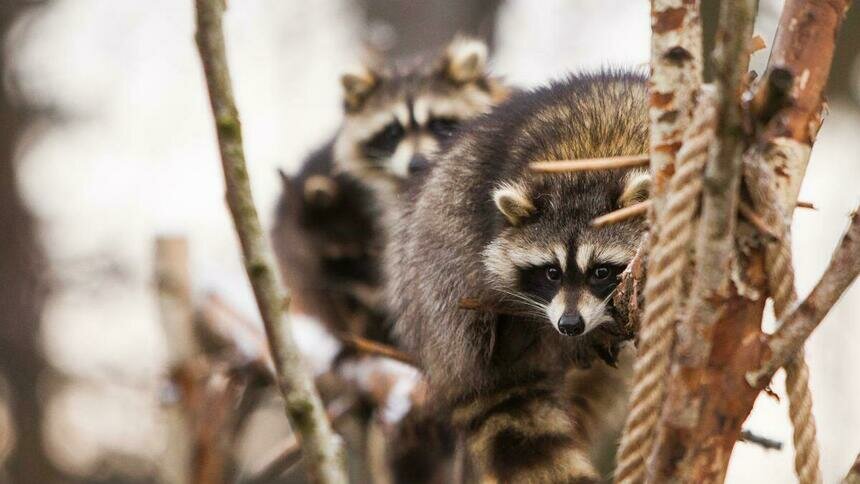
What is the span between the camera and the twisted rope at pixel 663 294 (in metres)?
1.46

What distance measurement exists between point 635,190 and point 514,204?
305 millimetres

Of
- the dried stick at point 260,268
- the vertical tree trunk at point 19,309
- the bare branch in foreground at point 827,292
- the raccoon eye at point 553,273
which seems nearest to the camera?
the bare branch in foreground at point 827,292

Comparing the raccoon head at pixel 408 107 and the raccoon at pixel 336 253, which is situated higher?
the raccoon head at pixel 408 107

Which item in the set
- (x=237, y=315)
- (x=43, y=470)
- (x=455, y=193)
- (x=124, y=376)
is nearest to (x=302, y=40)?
(x=124, y=376)

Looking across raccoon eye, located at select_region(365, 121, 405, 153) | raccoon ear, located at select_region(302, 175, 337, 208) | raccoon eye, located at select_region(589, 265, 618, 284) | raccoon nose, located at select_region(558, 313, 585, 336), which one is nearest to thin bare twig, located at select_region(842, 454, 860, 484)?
raccoon nose, located at select_region(558, 313, 585, 336)

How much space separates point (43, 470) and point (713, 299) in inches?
A: 314

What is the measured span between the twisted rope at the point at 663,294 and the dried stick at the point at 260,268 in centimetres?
63

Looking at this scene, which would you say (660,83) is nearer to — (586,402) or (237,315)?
(586,402)

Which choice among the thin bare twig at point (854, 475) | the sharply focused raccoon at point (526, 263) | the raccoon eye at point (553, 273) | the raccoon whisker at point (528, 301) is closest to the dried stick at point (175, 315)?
the sharply focused raccoon at point (526, 263)

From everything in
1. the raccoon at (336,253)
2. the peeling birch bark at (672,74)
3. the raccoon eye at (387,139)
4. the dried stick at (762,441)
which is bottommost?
the raccoon at (336,253)

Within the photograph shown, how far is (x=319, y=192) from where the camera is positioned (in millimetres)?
4848

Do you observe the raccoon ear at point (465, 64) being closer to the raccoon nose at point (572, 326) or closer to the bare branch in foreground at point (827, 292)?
the raccoon nose at point (572, 326)

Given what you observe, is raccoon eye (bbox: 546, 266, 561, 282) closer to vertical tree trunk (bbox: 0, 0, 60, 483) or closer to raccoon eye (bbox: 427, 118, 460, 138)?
raccoon eye (bbox: 427, 118, 460, 138)

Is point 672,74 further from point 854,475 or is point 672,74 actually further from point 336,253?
point 336,253
